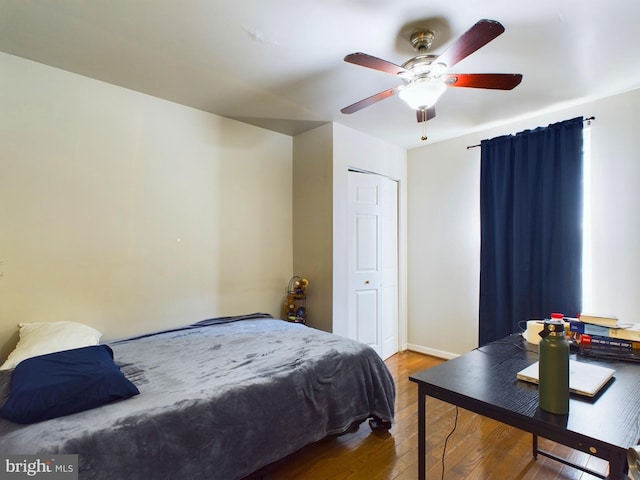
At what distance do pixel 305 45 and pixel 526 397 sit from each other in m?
2.14

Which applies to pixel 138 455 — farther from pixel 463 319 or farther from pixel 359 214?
pixel 463 319

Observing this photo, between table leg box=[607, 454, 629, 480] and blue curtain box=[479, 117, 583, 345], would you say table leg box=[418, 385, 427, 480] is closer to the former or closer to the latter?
table leg box=[607, 454, 629, 480]

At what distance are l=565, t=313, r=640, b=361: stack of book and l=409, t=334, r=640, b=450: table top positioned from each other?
0.11 meters

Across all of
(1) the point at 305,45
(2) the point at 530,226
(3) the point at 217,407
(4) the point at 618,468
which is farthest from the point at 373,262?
(4) the point at 618,468

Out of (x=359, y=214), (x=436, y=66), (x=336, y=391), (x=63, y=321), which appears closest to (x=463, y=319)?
(x=359, y=214)

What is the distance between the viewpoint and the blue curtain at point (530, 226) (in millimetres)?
2857

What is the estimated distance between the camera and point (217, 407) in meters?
1.58

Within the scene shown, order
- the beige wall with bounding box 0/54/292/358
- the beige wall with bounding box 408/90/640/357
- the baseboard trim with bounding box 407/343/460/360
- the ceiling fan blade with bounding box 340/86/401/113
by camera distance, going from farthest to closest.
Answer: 1. the baseboard trim with bounding box 407/343/460/360
2. the beige wall with bounding box 408/90/640/357
3. the beige wall with bounding box 0/54/292/358
4. the ceiling fan blade with bounding box 340/86/401/113

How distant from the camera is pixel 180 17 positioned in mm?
1777

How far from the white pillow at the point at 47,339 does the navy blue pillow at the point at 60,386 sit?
0.20m

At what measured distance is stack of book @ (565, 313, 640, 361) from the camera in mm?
1602

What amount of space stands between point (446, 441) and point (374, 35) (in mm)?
2663

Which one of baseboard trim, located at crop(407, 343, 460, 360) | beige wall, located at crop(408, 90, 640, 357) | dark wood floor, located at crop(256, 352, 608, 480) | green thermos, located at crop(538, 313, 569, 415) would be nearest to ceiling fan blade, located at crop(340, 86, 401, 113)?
green thermos, located at crop(538, 313, 569, 415)

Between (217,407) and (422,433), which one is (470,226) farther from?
(217,407)
